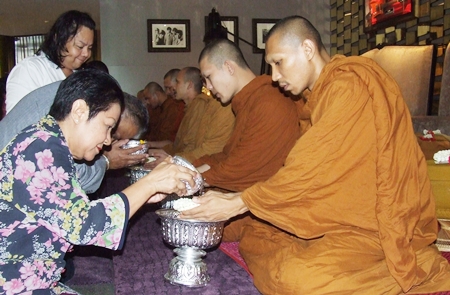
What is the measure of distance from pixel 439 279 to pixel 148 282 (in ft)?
4.30

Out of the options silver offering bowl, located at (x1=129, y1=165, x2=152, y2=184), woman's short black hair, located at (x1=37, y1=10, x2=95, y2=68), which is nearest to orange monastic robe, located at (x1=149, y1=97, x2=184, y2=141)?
silver offering bowl, located at (x1=129, y1=165, x2=152, y2=184)

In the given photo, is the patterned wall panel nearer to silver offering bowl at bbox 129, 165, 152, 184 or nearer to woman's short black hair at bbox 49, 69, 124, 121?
silver offering bowl at bbox 129, 165, 152, 184

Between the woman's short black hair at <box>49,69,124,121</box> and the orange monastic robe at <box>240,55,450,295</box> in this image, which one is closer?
the woman's short black hair at <box>49,69,124,121</box>

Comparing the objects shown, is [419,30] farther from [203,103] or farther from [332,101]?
[332,101]

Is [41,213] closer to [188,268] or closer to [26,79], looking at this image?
[188,268]

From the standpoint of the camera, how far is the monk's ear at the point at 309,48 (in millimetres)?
2604

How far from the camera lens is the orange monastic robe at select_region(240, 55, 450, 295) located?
2.25 metres

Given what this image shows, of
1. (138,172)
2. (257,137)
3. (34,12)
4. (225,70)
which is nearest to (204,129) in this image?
(138,172)

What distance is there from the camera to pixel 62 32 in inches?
124

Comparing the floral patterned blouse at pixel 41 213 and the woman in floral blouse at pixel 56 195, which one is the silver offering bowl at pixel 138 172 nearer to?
the woman in floral blouse at pixel 56 195

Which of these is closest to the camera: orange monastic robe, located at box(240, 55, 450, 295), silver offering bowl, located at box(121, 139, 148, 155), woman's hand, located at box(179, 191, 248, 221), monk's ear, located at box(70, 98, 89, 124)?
monk's ear, located at box(70, 98, 89, 124)

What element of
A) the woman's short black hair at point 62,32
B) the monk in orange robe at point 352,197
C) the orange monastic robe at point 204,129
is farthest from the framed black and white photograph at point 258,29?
the monk in orange robe at point 352,197

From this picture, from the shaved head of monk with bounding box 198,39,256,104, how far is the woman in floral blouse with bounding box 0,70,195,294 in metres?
1.76

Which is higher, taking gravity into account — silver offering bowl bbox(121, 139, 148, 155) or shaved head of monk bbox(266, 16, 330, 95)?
shaved head of monk bbox(266, 16, 330, 95)
